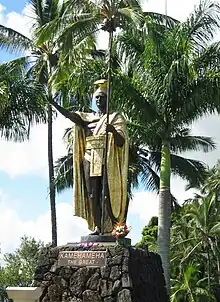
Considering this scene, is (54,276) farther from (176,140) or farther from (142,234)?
(142,234)

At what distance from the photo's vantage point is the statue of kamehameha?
1016cm

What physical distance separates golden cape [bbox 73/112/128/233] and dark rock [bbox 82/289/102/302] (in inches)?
43.3

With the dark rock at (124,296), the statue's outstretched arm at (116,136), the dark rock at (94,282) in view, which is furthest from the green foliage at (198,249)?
the dark rock at (124,296)

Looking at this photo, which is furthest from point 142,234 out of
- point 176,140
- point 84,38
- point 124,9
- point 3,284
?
point 124,9

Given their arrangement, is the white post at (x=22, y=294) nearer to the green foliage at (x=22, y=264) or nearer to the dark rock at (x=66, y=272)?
the dark rock at (x=66, y=272)

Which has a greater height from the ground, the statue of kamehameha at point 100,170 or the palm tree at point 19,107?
the palm tree at point 19,107

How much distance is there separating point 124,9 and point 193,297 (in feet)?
57.2

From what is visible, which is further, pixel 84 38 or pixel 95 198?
pixel 84 38

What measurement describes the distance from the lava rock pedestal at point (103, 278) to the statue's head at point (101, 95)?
230cm

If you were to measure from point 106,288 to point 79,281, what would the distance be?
458 mm

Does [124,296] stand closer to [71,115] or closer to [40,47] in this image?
[71,115]

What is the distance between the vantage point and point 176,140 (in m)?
20.1

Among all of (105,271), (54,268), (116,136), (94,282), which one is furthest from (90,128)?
(94,282)

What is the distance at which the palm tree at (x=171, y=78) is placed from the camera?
1648cm
